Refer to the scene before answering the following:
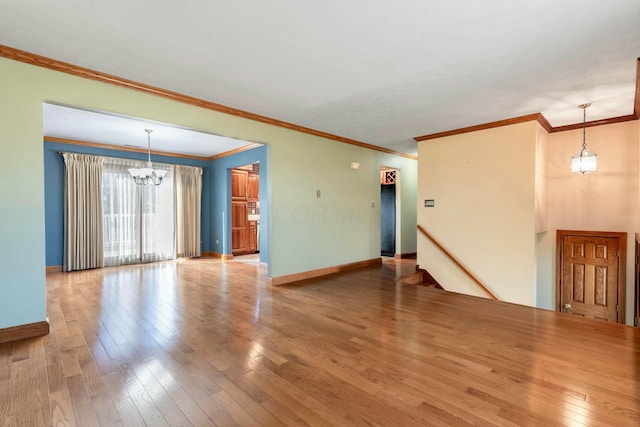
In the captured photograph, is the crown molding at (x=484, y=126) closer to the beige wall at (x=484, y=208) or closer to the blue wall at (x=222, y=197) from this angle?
the beige wall at (x=484, y=208)

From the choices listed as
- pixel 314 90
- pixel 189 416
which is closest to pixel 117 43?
pixel 314 90

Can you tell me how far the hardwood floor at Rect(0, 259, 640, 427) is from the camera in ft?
5.90

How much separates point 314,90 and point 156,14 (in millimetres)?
1805

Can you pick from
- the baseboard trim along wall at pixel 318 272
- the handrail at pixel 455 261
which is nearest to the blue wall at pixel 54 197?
the baseboard trim along wall at pixel 318 272

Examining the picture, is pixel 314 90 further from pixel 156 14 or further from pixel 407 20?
pixel 156 14

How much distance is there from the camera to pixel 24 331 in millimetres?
2809

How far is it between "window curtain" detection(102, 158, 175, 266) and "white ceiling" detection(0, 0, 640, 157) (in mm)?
4097

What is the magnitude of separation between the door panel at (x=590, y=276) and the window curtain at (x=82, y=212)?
29.9 ft

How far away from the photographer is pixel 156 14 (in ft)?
7.24

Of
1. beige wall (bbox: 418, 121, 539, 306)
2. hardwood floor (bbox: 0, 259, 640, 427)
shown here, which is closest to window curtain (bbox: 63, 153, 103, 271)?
hardwood floor (bbox: 0, 259, 640, 427)

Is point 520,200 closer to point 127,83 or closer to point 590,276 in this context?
point 590,276

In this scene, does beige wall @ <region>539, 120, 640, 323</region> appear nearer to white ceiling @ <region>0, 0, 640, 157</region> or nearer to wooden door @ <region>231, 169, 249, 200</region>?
white ceiling @ <region>0, 0, 640, 157</region>

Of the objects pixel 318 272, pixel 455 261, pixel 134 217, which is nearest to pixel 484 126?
pixel 455 261

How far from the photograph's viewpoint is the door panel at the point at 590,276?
4871 mm
